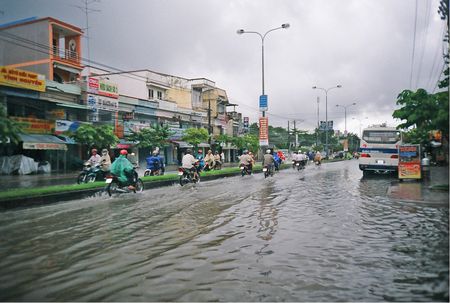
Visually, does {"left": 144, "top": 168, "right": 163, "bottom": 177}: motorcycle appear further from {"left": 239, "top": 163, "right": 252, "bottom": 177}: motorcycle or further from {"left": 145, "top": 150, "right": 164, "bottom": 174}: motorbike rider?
{"left": 239, "top": 163, "right": 252, "bottom": 177}: motorcycle

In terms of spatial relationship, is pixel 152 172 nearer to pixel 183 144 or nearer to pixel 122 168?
pixel 122 168

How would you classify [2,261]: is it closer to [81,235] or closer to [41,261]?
[41,261]

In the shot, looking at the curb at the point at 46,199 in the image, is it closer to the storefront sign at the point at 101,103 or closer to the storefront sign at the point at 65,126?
the storefront sign at the point at 65,126

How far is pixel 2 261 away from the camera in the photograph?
5.26m

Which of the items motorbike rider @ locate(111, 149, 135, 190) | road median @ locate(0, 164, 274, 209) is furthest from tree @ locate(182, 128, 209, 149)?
motorbike rider @ locate(111, 149, 135, 190)

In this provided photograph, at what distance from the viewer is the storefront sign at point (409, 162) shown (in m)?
16.9

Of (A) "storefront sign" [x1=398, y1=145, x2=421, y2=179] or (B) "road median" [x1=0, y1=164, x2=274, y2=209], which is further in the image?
(A) "storefront sign" [x1=398, y1=145, x2=421, y2=179]

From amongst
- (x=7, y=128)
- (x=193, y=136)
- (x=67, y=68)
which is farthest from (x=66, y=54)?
(x=7, y=128)

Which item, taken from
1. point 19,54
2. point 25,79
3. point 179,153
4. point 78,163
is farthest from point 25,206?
point 179,153

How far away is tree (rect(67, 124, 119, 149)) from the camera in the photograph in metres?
28.4

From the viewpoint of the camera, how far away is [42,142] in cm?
2662

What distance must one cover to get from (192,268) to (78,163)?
3021cm

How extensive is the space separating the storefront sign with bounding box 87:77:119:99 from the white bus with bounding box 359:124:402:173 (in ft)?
72.0

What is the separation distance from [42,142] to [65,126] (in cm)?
365
